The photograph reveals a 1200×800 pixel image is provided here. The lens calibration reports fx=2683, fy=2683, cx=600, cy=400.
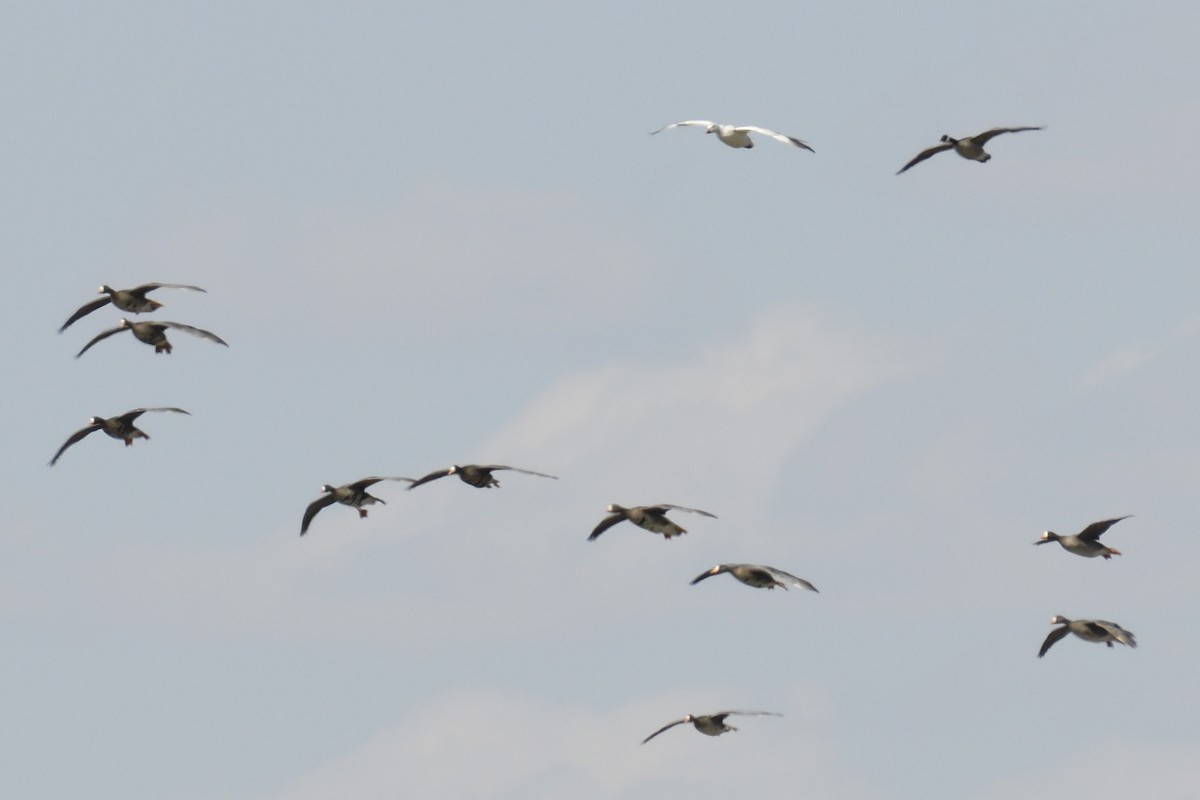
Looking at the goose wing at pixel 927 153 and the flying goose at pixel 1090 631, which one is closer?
the flying goose at pixel 1090 631

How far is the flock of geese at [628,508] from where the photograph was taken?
90438mm

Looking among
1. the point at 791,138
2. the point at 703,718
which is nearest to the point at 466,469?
the point at 703,718

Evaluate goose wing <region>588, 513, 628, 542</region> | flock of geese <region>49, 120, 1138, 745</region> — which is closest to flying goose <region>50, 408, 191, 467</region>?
flock of geese <region>49, 120, 1138, 745</region>

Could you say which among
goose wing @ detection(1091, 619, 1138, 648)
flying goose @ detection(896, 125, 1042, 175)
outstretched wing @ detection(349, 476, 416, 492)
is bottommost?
goose wing @ detection(1091, 619, 1138, 648)

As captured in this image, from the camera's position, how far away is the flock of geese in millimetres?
90438

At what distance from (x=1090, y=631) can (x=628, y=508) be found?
16.4m

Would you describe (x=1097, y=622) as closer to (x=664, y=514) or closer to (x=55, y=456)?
(x=664, y=514)

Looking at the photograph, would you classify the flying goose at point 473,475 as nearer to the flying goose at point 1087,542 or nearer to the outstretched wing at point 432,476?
the outstretched wing at point 432,476

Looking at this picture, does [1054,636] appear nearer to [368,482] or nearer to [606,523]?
[606,523]

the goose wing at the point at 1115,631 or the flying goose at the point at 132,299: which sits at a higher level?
the flying goose at the point at 132,299

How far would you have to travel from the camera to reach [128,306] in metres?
96.8

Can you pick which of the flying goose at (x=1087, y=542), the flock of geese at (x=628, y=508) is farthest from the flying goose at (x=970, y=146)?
the flying goose at (x=1087, y=542)

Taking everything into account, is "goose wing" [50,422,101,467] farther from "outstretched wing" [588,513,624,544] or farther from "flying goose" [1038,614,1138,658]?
"flying goose" [1038,614,1138,658]

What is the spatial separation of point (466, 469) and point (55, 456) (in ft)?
51.3
